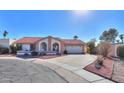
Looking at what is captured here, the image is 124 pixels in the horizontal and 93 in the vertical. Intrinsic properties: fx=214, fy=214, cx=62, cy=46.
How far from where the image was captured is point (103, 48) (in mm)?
16078

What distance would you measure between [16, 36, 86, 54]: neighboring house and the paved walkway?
78cm

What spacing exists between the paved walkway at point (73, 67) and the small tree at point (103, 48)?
86 cm

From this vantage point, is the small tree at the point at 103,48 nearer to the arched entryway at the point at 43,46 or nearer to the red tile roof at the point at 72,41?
the red tile roof at the point at 72,41

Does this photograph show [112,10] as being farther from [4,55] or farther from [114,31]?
[4,55]

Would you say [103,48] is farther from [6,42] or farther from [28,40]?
[6,42]

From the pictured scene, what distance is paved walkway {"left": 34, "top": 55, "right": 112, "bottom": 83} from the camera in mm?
10352

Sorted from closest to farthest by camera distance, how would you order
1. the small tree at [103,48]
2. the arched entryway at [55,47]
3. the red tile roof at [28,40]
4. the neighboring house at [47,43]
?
the red tile roof at [28,40]
the neighboring house at [47,43]
the arched entryway at [55,47]
the small tree at [103,48]

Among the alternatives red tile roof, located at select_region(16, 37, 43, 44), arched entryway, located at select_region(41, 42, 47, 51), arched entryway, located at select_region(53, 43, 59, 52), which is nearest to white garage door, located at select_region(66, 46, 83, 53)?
arched entryway, located at select_region(53, 43, 59, 52)

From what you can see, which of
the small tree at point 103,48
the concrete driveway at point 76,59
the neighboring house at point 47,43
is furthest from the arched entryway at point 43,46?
the small tree at point 103,48

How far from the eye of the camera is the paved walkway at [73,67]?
10352 millimetres

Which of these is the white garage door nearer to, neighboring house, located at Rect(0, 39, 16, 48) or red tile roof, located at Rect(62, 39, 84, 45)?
red tile roof, located at Rect(62, 39, 84, 45)
